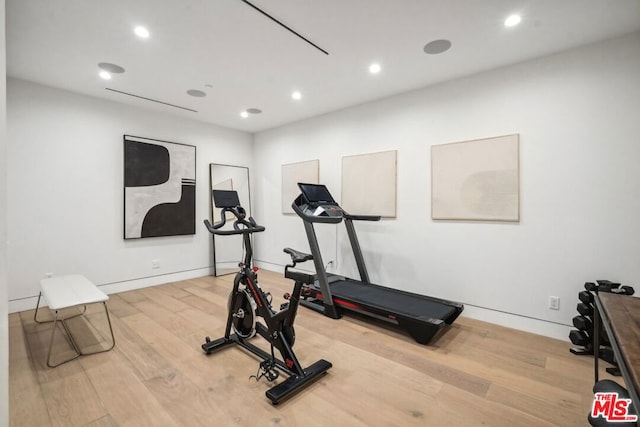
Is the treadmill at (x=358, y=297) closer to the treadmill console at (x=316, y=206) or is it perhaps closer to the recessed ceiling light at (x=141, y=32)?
the treadmill console at (x=316, y=206)

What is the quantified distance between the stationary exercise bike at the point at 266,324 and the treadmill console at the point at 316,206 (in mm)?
650

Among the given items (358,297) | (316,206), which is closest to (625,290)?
(358,297)

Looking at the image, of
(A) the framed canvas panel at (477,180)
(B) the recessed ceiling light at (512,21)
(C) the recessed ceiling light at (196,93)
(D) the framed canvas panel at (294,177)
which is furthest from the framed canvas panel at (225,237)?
(B) the recessed ceiling light at (512,21)

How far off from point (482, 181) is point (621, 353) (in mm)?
2374

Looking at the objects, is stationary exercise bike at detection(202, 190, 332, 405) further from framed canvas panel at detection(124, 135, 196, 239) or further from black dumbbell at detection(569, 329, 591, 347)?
framed canvas panel at detection(124, 135, 196, 239)

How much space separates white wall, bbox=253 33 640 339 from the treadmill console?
0.93 meters

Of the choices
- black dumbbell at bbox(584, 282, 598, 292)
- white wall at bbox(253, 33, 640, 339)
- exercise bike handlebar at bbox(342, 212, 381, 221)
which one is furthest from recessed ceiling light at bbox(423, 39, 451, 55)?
black dumbbell at bbox(584, 282, 598, 292)

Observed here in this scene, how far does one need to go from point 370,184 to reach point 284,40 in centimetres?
214

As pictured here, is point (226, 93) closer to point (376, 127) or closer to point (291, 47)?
point (291, 47)

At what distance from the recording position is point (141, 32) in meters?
2.48

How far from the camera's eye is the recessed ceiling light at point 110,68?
304 cm

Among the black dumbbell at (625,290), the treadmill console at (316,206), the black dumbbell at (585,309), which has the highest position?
the treadmill console at (316,206)

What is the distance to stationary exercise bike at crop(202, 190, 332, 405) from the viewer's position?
2.05 metres

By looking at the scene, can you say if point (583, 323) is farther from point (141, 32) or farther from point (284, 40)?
point (141, 32)
